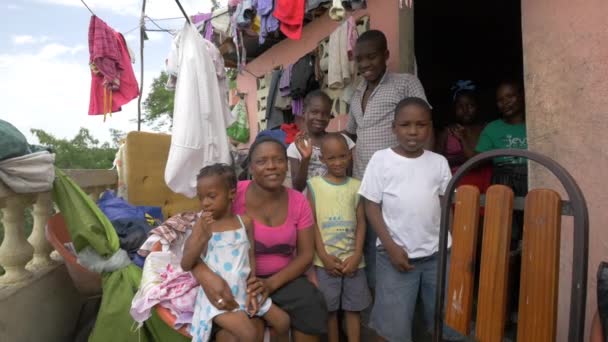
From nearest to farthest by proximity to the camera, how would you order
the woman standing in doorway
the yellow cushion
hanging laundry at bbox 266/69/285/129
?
the woman standing in doorway → the yellow cushion → hanging laundry at bbox 266/69/285/129

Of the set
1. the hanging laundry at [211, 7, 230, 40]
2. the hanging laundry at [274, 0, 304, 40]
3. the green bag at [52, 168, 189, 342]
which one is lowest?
→ the green bag at [52, 168, 189, 342]

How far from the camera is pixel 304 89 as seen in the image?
475cm

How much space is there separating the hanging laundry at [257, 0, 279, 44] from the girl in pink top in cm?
265

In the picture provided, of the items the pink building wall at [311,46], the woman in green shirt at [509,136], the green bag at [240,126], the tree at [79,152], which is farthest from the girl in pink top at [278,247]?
the tree at [79,152]

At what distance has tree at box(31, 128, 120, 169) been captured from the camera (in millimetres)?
17609

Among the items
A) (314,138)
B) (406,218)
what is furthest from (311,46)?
(406,218)

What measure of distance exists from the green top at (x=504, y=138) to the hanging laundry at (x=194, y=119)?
6.10ft

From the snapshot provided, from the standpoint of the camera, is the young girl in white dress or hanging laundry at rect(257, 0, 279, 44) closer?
the young girl in white dress

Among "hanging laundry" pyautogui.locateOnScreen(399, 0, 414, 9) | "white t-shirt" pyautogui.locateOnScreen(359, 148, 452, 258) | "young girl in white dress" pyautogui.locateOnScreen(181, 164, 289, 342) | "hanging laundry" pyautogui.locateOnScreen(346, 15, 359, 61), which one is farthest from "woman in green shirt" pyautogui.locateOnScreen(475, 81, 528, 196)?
"young girl in white dress" pyautogui.locateOnScreen(181, 164, 289, 342)

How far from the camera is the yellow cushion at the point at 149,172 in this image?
3320 millimetres

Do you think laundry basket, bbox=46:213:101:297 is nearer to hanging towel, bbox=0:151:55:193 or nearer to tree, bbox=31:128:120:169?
hanging towel, bbox=0:151:55:193

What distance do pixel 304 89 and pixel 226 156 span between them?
2.17 m

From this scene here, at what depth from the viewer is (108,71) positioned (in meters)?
5.78

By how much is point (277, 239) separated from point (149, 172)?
1956 millimetres
